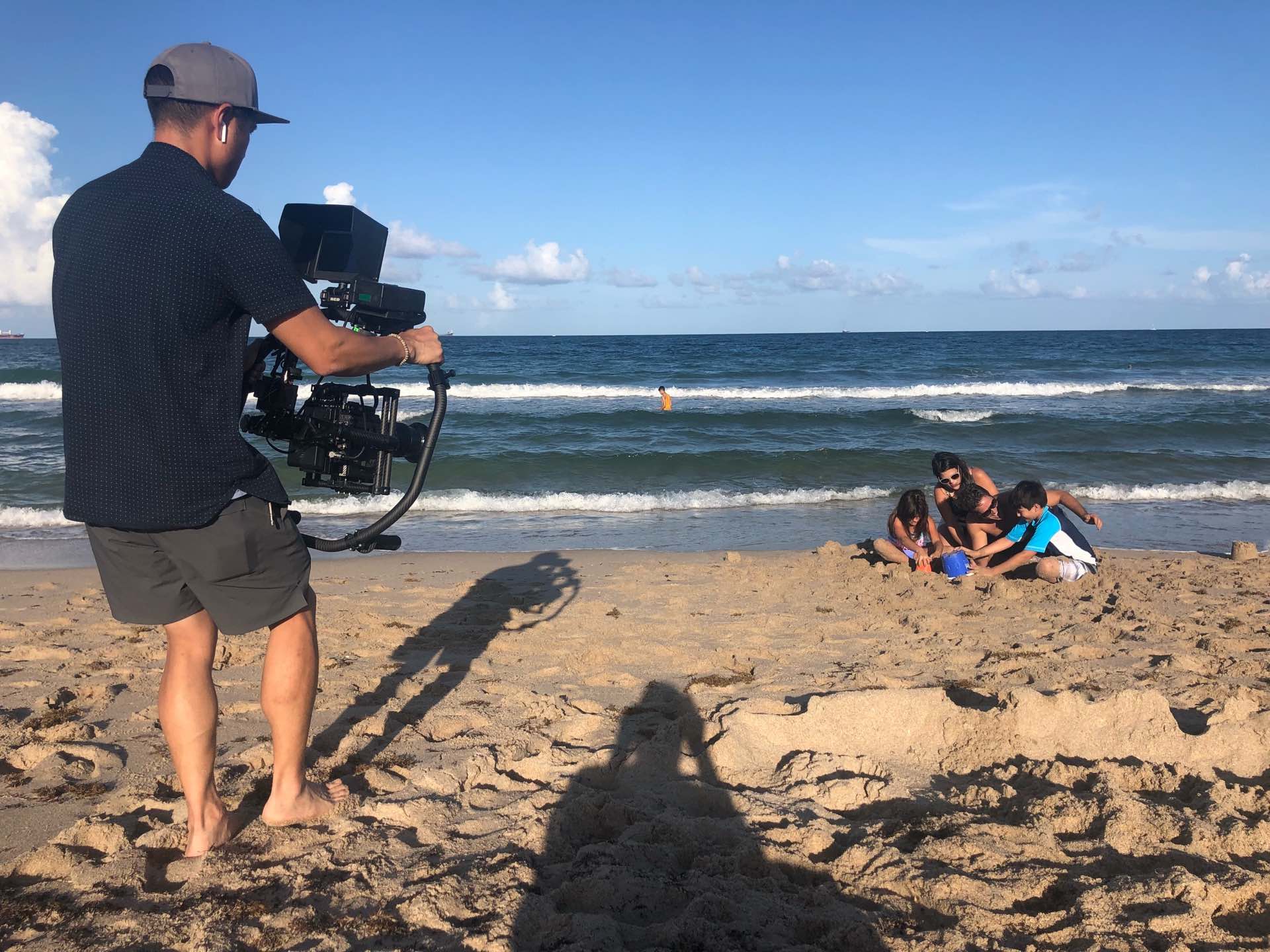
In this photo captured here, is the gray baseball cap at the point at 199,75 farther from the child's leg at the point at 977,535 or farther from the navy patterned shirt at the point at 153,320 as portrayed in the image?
the child's leg at the point at 977,535

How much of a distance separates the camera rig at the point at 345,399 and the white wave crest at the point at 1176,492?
385 inches

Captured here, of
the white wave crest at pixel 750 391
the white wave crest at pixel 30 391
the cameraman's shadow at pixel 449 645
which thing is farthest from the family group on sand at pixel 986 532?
the white wave crest at pixel 30 391

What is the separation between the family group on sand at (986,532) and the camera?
5.95m

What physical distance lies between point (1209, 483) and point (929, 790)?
34.3 ft

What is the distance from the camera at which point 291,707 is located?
2.43 metres

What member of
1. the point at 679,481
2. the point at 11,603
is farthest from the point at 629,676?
the point at 679,481

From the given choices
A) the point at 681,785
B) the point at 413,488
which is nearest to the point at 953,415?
the point at 681,785

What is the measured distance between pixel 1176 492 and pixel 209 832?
448 inches

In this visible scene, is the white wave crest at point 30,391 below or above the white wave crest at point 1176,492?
below

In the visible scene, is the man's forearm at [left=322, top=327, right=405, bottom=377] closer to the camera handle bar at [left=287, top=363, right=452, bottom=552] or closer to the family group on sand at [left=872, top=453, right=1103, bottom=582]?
the camera handle bar at [left=287, top=363, right=452, bottom=552]

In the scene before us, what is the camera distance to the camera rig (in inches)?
99.5

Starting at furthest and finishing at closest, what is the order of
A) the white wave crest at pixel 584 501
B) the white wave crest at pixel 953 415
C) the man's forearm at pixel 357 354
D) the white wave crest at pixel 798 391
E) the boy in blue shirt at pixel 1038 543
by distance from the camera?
the white wave crest at pixel 798 391, the white wave crest at pixel 953 415, the white wave crest at pixel 584 501, the boy in blue shirt at pixel 1038 543, the man's forearm at pixel 357 354

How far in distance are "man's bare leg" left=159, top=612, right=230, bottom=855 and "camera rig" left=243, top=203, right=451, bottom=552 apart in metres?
0.39

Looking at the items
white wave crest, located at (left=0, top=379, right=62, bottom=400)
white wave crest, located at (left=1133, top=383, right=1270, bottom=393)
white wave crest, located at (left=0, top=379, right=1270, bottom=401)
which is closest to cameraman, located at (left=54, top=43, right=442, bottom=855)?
white wave crest, located at (left=0, top=379, right=1270, bottom=401)
